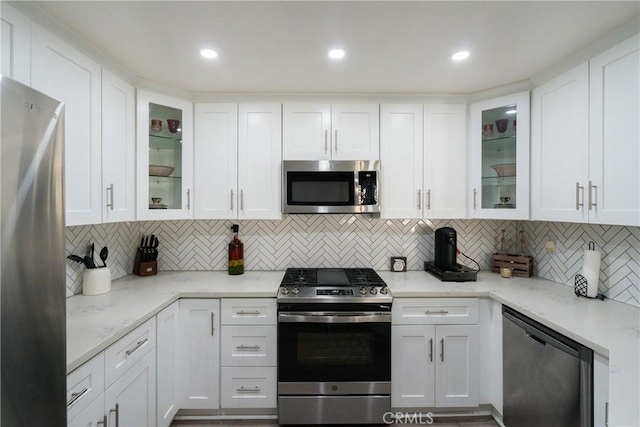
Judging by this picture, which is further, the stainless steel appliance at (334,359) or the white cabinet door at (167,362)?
the stainless steel appliance at (334,359)

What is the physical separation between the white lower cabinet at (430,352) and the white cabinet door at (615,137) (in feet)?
3.13

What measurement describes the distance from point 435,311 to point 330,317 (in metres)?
0.76

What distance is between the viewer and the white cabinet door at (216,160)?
2.31 meters

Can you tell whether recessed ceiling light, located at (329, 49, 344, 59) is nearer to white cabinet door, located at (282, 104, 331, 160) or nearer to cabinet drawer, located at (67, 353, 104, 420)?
white cabinet door, located at (282, 104, 331, 160)

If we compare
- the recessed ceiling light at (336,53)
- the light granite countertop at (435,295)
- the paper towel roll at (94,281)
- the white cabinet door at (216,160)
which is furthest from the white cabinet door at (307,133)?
the paper towel roll at (94,281)

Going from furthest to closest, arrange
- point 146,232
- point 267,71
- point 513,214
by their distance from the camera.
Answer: point 146,232
point 513,214
point 267,71

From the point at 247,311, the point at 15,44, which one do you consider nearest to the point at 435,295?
the point at 247,311

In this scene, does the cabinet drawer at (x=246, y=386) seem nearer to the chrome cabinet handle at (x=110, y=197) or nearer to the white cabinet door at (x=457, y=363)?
the white cabinet door at (x=457, y=363)

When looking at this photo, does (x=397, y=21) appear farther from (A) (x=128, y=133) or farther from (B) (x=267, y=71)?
(A) (x=128, y=133)

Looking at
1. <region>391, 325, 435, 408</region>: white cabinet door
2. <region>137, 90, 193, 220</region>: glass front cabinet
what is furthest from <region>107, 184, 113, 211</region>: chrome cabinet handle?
<region>391, 325, 435, 408</region>: white cabinet door

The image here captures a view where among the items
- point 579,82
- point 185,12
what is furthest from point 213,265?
point 579,82

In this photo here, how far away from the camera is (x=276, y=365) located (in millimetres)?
1979

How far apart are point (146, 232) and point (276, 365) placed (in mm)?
1684

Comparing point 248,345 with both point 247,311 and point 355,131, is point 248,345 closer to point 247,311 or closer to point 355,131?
point 247,311
